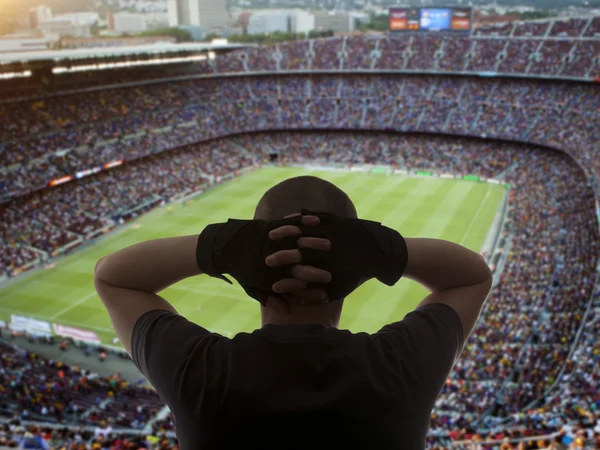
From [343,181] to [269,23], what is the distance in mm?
44268

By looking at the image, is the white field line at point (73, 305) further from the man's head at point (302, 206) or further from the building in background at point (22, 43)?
the man's head at point (302, 206)

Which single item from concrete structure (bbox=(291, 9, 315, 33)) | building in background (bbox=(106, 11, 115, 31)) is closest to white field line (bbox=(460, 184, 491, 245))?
concrete structure (bbox=(291, 9, 315, 33))

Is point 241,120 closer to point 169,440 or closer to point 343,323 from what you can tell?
point 343,323

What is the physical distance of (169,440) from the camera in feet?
43.5

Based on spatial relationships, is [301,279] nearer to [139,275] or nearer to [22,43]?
[139,275]

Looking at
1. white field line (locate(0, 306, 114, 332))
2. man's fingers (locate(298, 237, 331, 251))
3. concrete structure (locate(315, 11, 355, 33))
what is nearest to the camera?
man's fingers (locate(298, 237, 331, 251))

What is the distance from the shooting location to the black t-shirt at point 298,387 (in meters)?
1.52

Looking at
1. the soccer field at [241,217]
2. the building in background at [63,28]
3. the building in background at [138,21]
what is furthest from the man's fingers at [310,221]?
the building in background at [138,21]

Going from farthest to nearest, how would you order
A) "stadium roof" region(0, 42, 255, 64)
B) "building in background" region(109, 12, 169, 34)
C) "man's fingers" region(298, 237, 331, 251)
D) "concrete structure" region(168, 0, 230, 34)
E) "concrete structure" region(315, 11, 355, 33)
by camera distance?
1. "concrete structure" region(168, 0, 230, 34)
2. "concrete structure" region(315, 11, 355, 33)
3. "building in background" region(109, 12, 169, 34)
4. "stadium roof" region(0, 42, 255, 64)
5. "man's fingers" region(298, 237, 331, 251)

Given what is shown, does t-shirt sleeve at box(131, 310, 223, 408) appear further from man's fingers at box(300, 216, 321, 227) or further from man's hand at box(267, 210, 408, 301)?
man's fingers at box(300, 216, 321, 227)

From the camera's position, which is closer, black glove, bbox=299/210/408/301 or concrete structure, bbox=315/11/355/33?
black glove, bbox=299/210/408/301

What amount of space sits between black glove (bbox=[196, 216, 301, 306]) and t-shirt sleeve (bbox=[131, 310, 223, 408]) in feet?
0.61

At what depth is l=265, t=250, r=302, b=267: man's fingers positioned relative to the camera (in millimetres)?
1629

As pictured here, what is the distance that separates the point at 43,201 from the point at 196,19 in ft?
191
